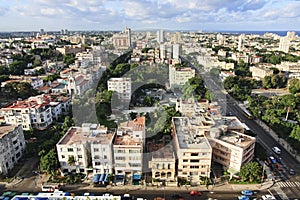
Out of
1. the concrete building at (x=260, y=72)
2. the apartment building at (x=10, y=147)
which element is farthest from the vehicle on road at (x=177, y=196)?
the concrete building at (x=260, y=72)

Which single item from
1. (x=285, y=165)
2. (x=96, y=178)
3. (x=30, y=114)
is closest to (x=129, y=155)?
(x=96, y=178)

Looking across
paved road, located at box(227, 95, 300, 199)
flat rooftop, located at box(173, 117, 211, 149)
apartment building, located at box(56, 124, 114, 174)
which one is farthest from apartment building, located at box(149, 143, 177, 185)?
paved road, located at box(227, 95, 300, 199)

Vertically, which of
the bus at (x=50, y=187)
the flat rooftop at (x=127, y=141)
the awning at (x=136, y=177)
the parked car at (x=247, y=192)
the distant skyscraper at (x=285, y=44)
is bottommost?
the parked car at (x=247, y=192)

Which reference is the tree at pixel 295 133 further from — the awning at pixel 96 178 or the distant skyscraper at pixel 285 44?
the distant skyscraper at pixel 285 44

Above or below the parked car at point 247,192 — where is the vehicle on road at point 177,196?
below

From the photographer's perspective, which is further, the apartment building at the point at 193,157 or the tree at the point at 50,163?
the tree at the point at 50,163

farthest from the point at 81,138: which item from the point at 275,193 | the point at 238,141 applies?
the point at 275,193

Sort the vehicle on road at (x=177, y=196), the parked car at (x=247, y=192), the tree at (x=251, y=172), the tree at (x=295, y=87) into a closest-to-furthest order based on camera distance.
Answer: the vehicle on road at (x=177, y=196), the parked car at (x=247, y=192), the tree at (x=251, y=172), the tree at (x=295, y=87)

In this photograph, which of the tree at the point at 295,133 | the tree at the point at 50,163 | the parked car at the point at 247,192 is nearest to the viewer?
the parked car at the point at 247,192
